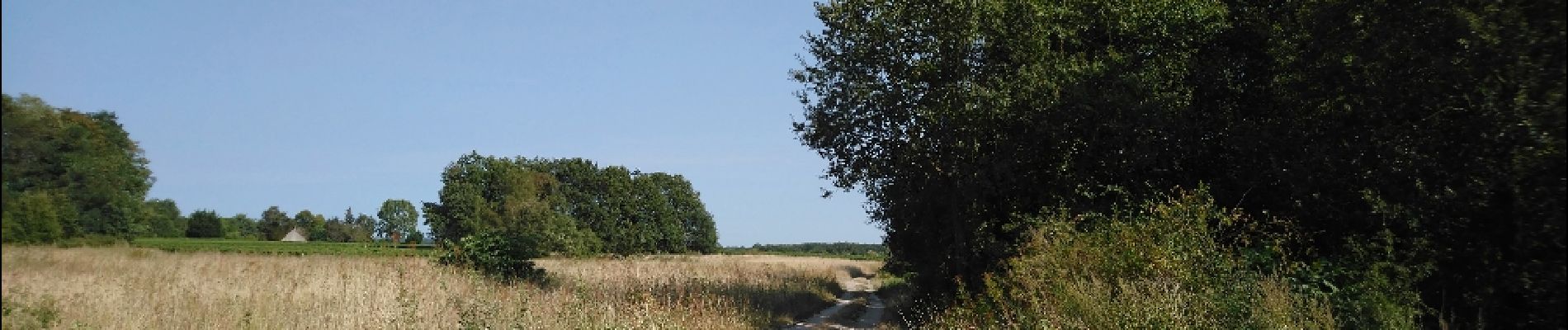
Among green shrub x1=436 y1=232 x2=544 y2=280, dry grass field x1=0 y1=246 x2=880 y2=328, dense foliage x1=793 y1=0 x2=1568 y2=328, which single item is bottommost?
dry grass field x1=0 y1=246 x2=880 y2=328

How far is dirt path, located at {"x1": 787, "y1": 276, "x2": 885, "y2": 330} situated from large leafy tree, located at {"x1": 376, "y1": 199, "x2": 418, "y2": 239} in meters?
119

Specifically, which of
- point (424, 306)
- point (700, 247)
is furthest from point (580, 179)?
point (424, 306)

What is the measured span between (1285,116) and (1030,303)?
6.77 meters

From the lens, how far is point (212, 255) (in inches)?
861

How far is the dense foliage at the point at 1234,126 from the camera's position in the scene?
A: 929 centimetres

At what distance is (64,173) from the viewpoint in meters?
6.70

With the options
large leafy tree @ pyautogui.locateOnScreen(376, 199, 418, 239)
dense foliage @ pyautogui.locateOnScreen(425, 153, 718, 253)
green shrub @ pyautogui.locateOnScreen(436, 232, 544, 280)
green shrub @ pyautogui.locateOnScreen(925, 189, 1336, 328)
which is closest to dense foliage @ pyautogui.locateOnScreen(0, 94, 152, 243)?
green shrub @ pyautogui.locateOnScreen(925, 189, 1336, 328)

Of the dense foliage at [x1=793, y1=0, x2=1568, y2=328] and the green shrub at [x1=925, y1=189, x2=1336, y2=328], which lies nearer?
the dense foliage at [x1=793, y1=0, x2=1568, y2=328]

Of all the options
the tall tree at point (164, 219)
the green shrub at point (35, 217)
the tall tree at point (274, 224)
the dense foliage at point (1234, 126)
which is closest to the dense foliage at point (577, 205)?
the tall tree at point (274, 224)

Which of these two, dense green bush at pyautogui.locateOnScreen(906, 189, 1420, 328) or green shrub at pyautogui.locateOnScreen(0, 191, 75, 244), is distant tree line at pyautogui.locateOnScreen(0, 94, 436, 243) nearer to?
green shrub at pyautogui.locateOnScreen(0, 191, 75, 244)

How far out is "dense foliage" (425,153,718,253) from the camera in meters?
71.6

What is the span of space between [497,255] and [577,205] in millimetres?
92319

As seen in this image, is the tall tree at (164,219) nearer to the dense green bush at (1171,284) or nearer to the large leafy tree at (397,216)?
the dense green bush at (1171,284)

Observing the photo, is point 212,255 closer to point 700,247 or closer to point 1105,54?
point 1105,54
